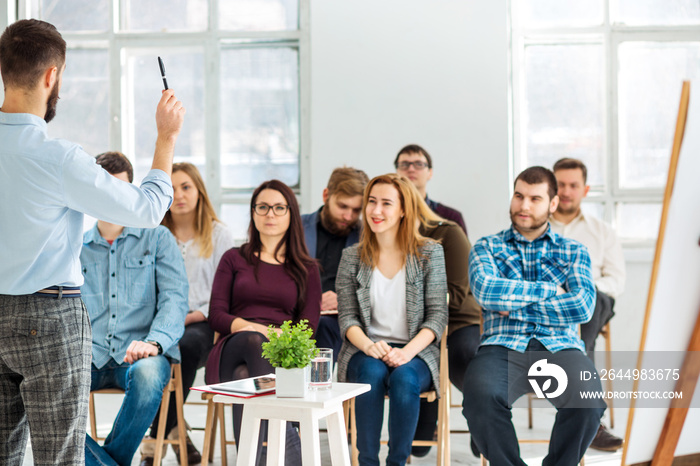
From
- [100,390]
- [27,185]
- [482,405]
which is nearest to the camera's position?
[27,185]

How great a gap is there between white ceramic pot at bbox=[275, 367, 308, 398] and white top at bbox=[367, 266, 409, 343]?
3.11 ft

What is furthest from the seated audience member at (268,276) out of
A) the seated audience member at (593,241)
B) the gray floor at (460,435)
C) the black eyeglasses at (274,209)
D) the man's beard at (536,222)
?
the seated audience member at (593,241)

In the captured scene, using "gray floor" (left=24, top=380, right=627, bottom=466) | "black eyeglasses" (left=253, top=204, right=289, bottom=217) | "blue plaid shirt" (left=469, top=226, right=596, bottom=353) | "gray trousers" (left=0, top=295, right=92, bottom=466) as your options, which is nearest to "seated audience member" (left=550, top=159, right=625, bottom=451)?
"gray floor" (left=24, top=380, right=627, bottom=466)

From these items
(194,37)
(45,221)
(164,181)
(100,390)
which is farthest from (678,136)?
(194,37)

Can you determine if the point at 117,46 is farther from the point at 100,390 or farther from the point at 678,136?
the point at 678,136

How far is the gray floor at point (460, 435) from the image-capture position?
3.36 meters

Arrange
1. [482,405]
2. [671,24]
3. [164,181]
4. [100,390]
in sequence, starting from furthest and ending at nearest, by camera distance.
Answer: [671,24], [100,390], [482,405], [164,181]

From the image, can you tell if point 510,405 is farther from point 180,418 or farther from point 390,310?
point 180,418

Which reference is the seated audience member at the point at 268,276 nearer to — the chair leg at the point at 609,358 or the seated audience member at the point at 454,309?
the seated audience member at the point at 454,309

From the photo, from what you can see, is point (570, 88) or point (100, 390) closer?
point (100, 390)

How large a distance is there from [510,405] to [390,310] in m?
0.68

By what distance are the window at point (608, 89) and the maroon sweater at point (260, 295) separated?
92.3 inches

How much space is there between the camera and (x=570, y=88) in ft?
16.7

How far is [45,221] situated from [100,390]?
1.42 m
